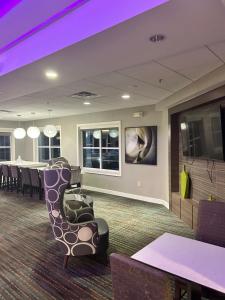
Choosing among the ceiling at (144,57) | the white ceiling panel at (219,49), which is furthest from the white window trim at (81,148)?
the white ceiling panel at (219,49)

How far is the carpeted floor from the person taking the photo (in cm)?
255

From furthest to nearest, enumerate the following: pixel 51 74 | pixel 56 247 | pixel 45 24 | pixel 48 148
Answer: pixel 48 148, pixel 56 247, pixel 51 74, pixel 45 24

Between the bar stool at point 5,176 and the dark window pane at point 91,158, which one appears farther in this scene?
the dark window pane at point 91,158

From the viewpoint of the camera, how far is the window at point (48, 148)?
8.78m

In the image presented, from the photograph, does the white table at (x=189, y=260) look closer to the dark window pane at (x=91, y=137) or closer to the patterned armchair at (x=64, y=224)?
the patterned armchair at (x=64, y=224)

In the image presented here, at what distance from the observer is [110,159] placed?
7.21m

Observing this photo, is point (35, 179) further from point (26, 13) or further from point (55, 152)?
point (26, 13)

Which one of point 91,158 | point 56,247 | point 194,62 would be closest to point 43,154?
point 91,158

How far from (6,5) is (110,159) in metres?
5.40

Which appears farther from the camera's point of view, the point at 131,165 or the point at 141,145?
the point at 131,165

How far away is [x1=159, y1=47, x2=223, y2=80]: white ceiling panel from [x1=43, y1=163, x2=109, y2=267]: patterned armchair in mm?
1717

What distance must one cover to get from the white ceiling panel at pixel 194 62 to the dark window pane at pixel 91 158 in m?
4.80

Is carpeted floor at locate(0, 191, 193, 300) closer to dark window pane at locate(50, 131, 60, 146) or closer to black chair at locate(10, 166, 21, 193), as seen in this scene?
black chair at locate(10, 166, 21, 193)

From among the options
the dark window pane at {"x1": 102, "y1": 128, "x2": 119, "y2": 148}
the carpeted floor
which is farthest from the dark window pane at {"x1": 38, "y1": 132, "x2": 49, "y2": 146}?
the carpeted floor
